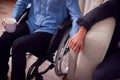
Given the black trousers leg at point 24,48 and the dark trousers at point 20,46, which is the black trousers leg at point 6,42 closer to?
the dark trousers at point 20,46

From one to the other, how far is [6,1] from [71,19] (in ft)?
6.84

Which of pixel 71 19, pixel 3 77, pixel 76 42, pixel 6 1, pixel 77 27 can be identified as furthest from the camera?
pixel 6 1

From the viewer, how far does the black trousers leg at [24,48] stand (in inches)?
57.4

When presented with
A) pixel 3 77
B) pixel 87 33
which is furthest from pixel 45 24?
pixel 3 77

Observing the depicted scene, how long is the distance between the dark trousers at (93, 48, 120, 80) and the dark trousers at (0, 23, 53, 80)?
1.29 ft

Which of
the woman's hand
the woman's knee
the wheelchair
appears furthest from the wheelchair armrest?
the woman's knee

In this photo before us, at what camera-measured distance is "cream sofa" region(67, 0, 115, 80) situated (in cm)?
136

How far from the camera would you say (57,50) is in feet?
4.88

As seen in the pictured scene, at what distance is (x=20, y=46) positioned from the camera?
1.45m

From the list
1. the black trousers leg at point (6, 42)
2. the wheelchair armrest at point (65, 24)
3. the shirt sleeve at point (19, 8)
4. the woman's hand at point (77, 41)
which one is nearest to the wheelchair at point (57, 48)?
the wheelchair armrest at point (65, 24)

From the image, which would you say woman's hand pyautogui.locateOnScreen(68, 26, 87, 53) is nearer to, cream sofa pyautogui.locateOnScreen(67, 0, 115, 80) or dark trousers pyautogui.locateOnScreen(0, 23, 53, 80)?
cream sofa pyautogui.locateOnScreen(67, 0, 115, 80)

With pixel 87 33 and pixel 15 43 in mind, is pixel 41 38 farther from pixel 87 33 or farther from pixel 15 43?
pixel 87 33

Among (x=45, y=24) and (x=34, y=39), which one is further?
(x=45, y=24)

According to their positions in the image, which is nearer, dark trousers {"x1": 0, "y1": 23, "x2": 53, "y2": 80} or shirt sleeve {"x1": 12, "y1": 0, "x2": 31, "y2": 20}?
dark trousers {"x1": 0, "y1": 23, "x2": 53, "y2": 80}
